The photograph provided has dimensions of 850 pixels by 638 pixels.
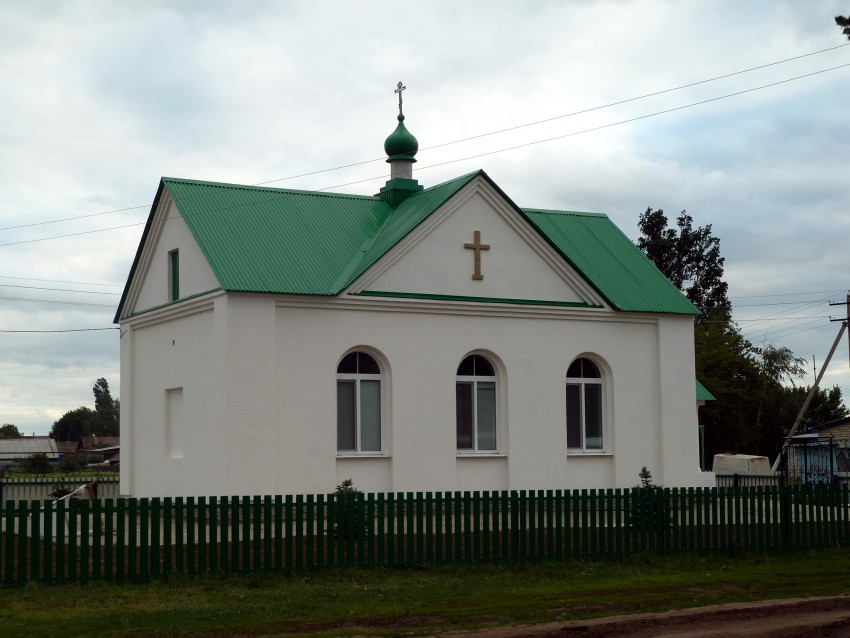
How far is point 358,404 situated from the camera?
839 inches

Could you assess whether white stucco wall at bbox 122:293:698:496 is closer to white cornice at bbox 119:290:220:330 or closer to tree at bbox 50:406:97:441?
white cornice at bbox 119:290:220:330

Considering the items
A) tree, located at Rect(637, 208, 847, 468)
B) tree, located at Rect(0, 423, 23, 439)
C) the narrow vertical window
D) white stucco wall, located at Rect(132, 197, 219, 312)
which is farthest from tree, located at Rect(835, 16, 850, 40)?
tree, located at Rect(0, 423, 23, 439)

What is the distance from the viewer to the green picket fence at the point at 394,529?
1433 centimetres

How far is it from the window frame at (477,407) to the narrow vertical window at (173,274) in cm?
613

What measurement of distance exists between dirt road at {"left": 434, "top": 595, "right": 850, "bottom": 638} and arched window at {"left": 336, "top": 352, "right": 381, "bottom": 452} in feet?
31.7

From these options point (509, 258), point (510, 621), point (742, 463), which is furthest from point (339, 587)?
point (742, 463)

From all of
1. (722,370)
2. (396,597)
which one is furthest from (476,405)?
(722,370)

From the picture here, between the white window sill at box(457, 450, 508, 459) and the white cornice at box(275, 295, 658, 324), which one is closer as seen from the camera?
the white cornice at box(275, 295, 658, 324)

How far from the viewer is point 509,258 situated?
23.0 metres

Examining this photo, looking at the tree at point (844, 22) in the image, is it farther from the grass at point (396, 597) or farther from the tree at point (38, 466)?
the tree at point (38, 466)

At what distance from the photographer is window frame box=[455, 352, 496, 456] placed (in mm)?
22375

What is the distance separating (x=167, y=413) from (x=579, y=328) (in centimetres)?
886

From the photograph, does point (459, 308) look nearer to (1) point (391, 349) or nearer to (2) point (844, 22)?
(1) point (391, 349)

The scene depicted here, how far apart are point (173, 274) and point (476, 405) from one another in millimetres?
6937
